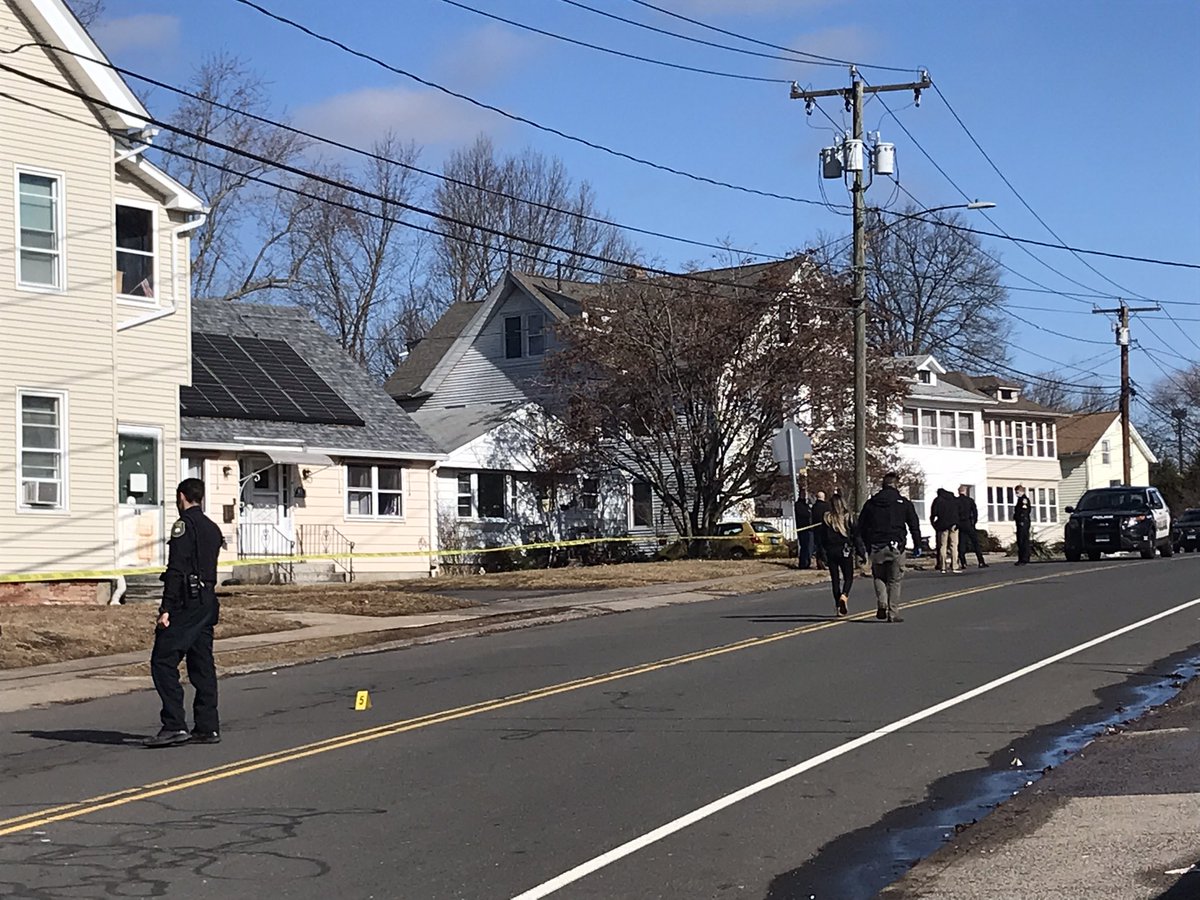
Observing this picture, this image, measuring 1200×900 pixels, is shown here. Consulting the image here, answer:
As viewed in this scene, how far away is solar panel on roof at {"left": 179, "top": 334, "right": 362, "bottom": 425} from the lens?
117ft

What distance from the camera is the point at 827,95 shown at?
36281 millimetres

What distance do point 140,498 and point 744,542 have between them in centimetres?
2118

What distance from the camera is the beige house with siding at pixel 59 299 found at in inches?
949

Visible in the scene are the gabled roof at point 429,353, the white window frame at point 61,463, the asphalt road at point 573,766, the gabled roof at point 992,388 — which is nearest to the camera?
the asphalt road at point 573,766

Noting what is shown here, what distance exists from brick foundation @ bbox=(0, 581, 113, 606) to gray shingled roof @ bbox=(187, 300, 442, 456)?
10.6 meters

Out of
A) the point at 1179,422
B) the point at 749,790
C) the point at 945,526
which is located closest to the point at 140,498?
the point at 945,526

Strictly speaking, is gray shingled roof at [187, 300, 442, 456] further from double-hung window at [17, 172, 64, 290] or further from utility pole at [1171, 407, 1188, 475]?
utility pole at [1171, 407, 1188, 475]

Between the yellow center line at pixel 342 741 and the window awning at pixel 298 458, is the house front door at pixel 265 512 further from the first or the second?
the yellow center line at pixel 342 741

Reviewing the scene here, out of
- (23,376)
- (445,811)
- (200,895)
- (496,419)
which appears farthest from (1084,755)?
(496,419)

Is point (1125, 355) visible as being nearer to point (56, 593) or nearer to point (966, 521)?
point (966, 521)

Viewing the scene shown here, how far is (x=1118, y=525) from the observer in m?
40.2

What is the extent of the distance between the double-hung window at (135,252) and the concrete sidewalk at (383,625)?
7.00 meters

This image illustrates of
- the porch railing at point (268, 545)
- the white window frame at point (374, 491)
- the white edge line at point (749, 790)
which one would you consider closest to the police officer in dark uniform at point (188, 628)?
the white edge line at point (749, 790)

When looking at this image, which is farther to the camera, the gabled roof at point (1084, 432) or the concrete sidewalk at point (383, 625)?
the gabled roof at point (1084, 432)
